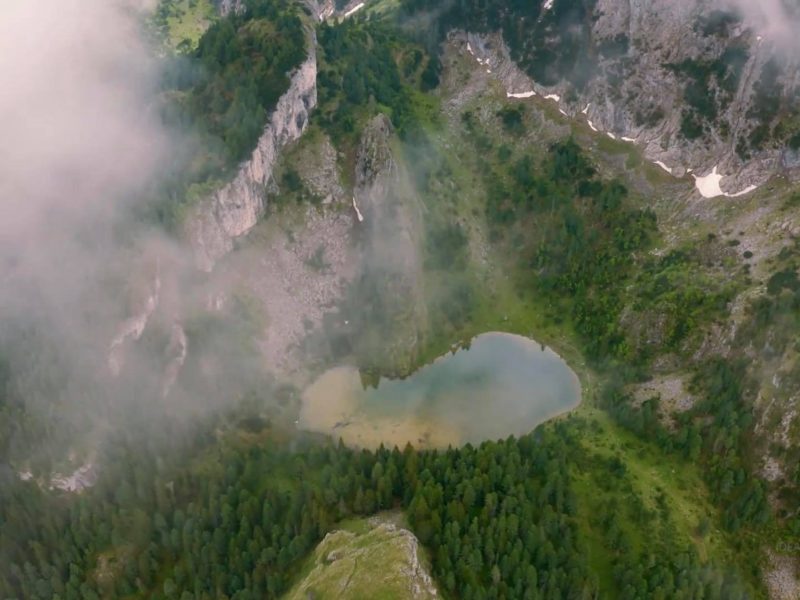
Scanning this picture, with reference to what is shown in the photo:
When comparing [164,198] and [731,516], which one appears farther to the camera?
[164,198]

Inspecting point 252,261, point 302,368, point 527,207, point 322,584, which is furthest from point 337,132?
point 322,584

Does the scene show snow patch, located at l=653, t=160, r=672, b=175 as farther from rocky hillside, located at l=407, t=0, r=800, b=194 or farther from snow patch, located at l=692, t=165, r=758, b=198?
snow patch, located at l=692, t=165, r=758, b=198

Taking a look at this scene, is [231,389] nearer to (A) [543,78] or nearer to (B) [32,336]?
(B) [32,336]

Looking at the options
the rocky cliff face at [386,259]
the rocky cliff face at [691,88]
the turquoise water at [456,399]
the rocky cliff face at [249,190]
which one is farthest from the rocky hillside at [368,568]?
the rocky cliff face at [691,88]

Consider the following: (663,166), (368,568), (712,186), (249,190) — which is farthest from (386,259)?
(368,568)

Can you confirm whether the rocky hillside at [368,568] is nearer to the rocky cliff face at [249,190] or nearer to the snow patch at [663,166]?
the rocky cliff face at [249,190]

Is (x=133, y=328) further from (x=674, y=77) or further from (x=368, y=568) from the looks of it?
(x=674, y=77)
